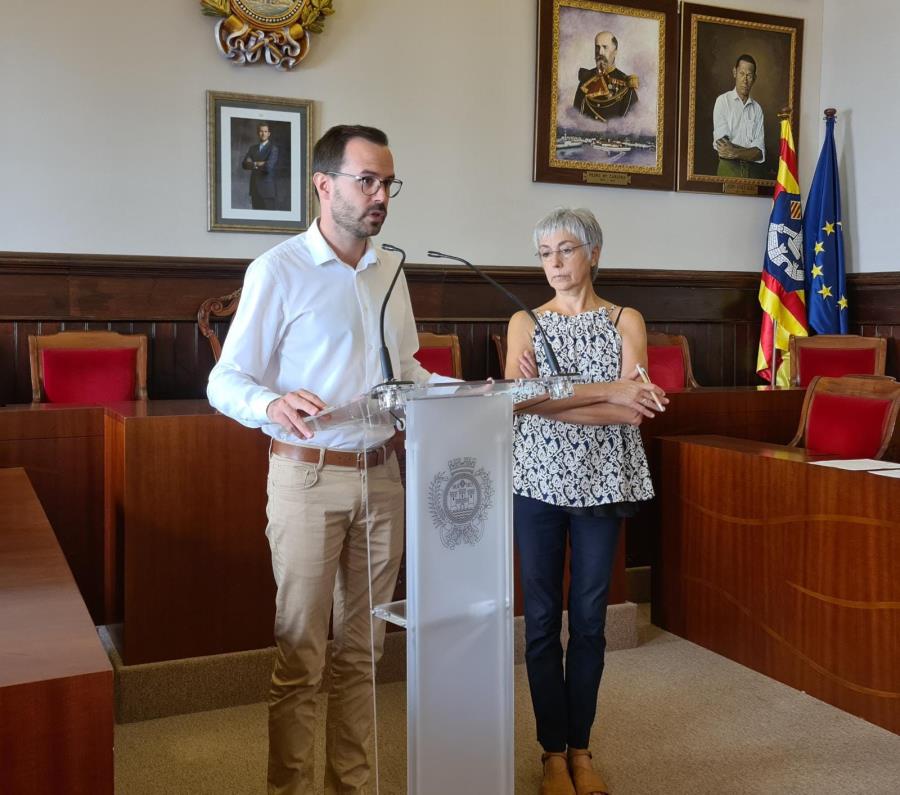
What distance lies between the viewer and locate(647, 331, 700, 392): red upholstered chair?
6090 mm

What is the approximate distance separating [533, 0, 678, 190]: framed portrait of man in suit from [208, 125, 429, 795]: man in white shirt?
437cm

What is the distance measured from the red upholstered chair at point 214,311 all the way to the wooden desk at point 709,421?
2532mm

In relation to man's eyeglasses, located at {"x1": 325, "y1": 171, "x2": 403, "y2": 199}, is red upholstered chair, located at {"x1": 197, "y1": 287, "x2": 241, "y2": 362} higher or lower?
lower

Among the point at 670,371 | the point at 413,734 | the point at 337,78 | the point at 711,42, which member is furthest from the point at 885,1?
the point at 413,734

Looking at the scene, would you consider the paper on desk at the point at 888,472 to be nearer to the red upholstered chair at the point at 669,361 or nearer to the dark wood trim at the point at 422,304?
the red upholstered chair at the point at 669,361

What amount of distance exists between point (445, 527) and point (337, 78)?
15.2 ft

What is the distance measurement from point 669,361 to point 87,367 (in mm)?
3388

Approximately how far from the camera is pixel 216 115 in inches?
222

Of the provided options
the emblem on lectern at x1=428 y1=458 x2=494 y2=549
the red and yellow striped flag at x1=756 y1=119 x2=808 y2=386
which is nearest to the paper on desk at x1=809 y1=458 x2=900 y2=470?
the emblem on lectern at x1=428 y1=458 x2=494 y2=549

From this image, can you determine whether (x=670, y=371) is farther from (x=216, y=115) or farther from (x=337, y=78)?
(x=216, y=115)

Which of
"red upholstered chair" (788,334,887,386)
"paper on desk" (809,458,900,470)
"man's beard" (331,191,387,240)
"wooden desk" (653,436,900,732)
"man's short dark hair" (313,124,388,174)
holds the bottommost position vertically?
"wooden desk" (653,436,900,732)

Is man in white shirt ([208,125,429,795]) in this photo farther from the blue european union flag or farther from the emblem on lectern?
the blue european union flag

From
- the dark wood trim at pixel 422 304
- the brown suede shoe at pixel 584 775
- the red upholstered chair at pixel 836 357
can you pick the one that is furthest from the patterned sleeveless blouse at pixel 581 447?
the red upholstered chair at pixel 836 357

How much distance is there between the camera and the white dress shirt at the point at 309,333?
2221mm
